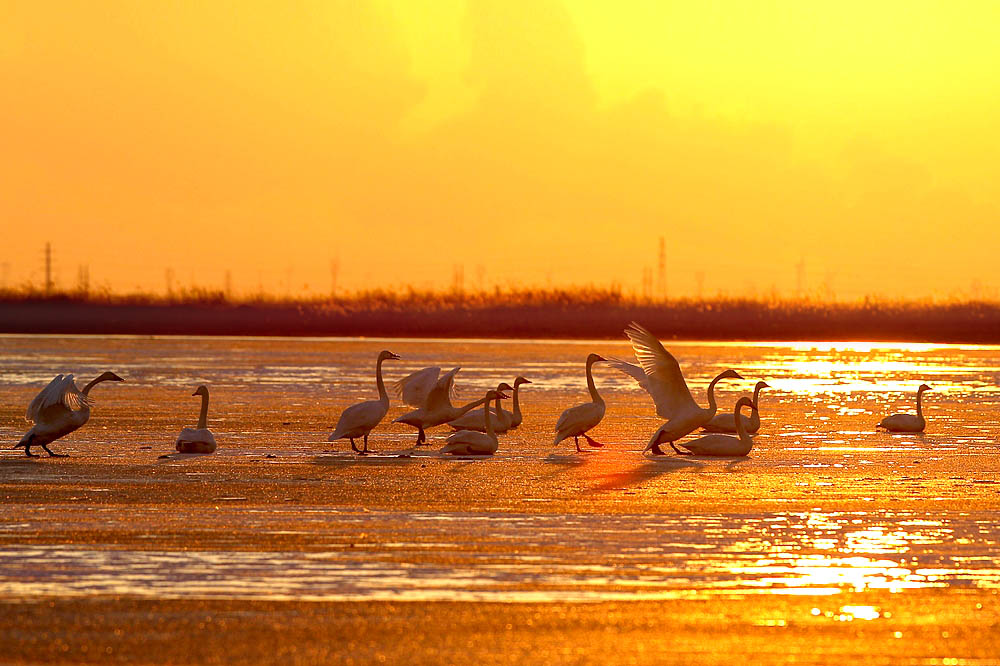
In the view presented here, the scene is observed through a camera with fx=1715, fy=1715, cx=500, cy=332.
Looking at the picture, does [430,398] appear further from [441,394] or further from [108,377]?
[108,377]

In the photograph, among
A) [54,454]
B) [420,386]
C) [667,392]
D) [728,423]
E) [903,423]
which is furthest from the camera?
[903,423]

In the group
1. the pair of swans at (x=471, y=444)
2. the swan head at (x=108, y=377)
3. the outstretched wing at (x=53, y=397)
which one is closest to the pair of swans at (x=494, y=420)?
the pair of swans at (x=471, y=444)

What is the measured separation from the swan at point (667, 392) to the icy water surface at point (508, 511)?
0.54m

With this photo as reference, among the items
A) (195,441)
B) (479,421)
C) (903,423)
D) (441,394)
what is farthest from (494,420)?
(903,423)

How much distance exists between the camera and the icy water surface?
30.2 feet

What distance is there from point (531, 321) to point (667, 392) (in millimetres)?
41626

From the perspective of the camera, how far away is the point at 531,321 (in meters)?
58.8

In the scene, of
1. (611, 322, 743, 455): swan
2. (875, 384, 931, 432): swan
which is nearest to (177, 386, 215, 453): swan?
(611, 322, 743, 455): swan

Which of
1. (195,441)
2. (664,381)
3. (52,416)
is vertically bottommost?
(195,441)

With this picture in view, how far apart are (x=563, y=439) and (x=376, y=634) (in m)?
9.52

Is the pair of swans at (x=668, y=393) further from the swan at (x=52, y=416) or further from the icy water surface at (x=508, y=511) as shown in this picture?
the swan at (x=52, y=416)

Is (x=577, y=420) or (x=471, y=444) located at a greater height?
(x=577, y=420)

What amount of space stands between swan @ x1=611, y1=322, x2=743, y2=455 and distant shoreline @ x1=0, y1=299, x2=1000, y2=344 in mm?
36243

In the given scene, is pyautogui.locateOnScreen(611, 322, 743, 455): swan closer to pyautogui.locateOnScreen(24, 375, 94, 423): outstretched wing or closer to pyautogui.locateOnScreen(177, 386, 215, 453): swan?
pyautogui.locateOnScreen(177, 386, 215, 453): swan
